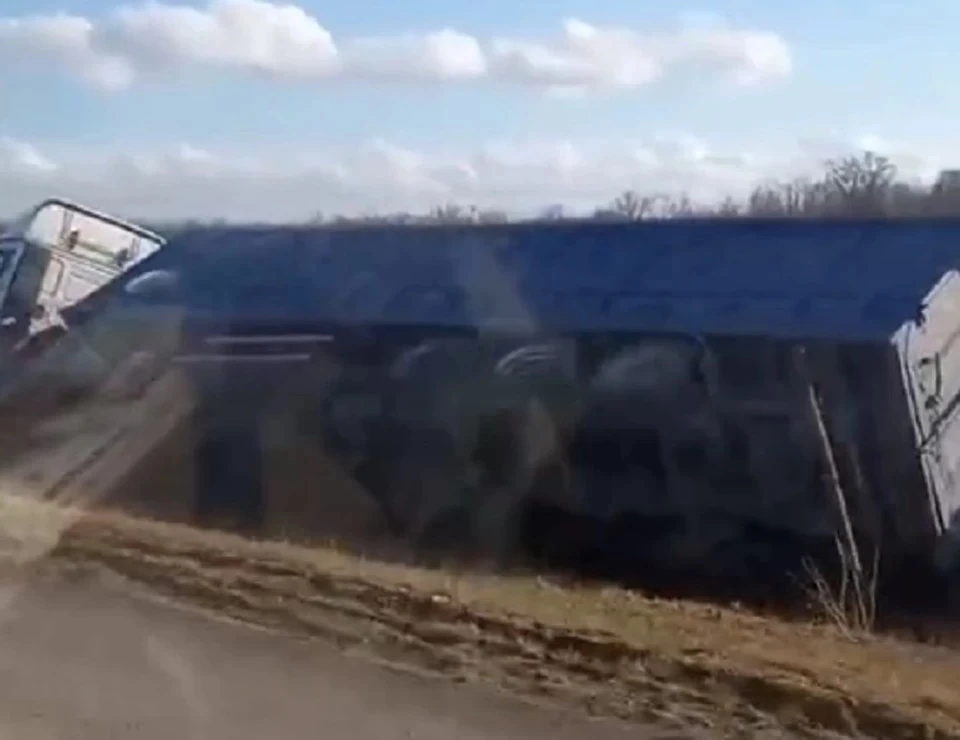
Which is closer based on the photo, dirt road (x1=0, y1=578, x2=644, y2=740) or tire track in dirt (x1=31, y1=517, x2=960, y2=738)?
dirt road (x1=0, y1=578, x2=644, y2=740)

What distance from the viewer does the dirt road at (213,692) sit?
7633 mm

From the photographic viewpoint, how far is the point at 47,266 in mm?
25266

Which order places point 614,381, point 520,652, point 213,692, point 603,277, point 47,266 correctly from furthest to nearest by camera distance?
point 47,266 → point 603,277 → point 614,381 → point 520,652 → point 213,692

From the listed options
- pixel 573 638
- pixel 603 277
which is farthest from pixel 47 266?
pixel 573 638

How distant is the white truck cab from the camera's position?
81.3ft

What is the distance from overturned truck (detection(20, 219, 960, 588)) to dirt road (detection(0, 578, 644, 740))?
6755mm

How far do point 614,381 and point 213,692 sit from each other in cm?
927

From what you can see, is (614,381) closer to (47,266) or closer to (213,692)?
(213,692)

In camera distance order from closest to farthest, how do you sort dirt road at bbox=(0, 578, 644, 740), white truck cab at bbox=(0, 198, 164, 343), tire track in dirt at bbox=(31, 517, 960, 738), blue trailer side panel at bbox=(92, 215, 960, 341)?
1. dirt road at bbox=(0, 578, 644, 740)
2. tire track in dirt at bbox=(31, 517, 960, 738)
3. blue trailer side panel at bbox=(92, 215, 960, 341)
4. white truck cab at bbox=(0, 198, 164, 343)

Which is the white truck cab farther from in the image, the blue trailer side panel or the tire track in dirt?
the tire track in dirt

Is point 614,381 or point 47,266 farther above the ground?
point 47,266

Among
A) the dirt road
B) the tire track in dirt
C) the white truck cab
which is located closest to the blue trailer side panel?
the white truck cab

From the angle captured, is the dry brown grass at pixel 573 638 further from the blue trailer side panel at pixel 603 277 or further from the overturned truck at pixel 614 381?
the blue trailer side panel at pixel 603 277

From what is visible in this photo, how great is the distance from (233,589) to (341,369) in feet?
27.2
